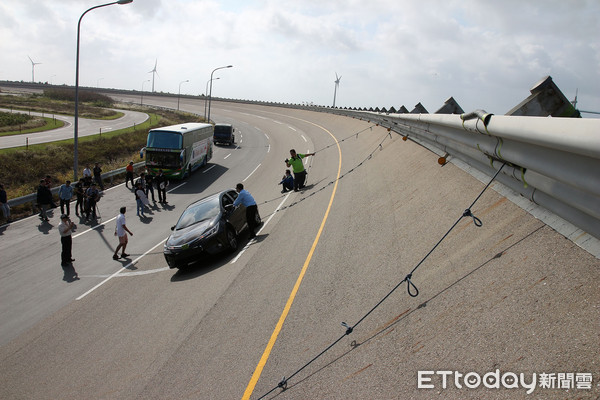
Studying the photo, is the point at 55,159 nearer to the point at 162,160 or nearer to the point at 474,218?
the point at 162,160

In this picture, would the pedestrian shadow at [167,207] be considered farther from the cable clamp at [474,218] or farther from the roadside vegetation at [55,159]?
the cable clamp at [474,218]

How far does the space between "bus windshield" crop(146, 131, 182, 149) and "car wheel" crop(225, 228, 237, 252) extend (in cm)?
1518

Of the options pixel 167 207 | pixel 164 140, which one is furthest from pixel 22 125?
pixel 167 207

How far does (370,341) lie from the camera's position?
215 inches

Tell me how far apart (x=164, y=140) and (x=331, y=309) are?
71.7 ft

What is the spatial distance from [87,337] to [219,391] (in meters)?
3.98

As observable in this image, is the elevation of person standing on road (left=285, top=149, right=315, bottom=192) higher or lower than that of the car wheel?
higher

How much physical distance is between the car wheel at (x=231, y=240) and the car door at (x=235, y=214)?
13.4 inches

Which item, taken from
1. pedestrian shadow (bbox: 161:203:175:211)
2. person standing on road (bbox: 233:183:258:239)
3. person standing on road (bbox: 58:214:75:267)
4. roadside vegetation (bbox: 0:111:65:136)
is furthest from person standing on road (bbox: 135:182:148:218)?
roadside vegetation (bbox: 0:111:65:136)

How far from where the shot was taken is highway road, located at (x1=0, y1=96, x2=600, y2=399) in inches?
175

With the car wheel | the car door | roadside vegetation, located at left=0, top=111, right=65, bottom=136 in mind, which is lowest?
roadside vegetation, located at left=0, top=111, right=65, bottom=136

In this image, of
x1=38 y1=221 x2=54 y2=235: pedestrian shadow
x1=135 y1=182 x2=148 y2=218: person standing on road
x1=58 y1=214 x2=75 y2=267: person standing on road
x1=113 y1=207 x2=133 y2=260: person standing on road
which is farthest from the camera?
x1=135 y1=182 x2=148 y2=218: person standing on road

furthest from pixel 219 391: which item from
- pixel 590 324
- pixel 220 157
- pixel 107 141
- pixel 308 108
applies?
pixel 308 108

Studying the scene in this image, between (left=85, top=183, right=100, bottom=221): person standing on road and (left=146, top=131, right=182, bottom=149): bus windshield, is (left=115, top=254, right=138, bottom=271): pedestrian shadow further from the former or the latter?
(left=146, top=131, right=182, bottom=149): bus windshield
